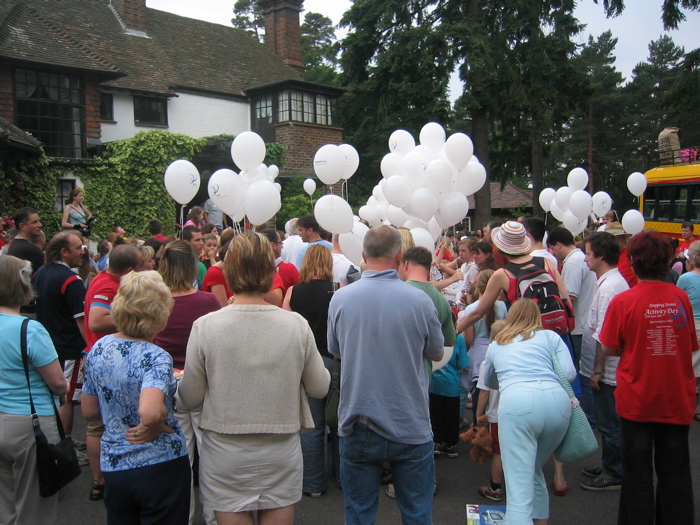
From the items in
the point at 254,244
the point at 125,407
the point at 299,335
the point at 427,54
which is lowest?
the point at 125,407

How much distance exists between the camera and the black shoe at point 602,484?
423 centimetres

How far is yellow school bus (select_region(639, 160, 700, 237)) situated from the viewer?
509 inches

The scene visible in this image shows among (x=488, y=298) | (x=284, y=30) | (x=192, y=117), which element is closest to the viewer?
(x=488, y=298)

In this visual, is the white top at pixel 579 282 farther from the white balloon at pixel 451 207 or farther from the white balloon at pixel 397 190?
the white balloon at pixel 397 190

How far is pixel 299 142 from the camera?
66.9 ft

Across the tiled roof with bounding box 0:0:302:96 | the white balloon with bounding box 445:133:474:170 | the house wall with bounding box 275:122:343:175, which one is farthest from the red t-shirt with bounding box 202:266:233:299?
the house wall with bounding box 275:122:343:175

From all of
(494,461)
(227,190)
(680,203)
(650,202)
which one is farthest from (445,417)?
(650,202)

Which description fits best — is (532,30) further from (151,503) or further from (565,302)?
(151,503)

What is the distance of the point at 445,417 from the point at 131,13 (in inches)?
831

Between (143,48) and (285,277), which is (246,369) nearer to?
(285,277)

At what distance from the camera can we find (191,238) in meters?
6.41

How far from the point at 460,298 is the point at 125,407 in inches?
170

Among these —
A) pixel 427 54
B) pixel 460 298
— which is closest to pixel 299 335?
pixel 460 298

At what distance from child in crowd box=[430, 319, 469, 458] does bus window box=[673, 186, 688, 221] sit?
11129mm
